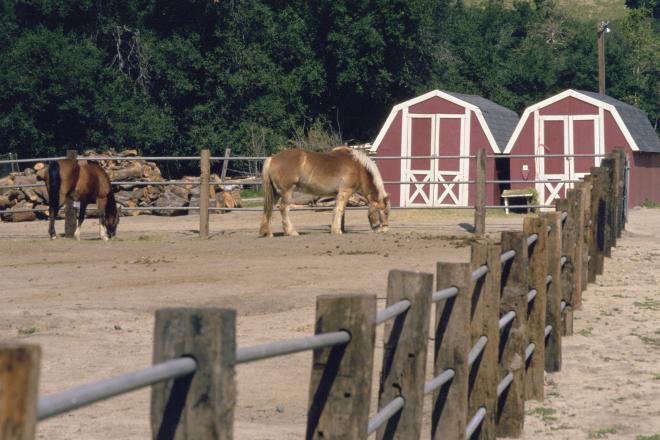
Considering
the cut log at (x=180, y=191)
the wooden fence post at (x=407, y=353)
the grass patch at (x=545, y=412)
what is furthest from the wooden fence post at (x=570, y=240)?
the cut log at (x=180, y=191)

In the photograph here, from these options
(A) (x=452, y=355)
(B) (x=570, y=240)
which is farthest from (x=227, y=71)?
(A) (x=452, y=355)

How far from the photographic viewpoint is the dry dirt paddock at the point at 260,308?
6969mm

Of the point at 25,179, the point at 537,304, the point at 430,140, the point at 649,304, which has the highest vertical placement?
the point at 430,140

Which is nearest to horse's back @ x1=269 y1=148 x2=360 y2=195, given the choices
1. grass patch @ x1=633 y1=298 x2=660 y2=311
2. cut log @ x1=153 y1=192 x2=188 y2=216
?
cut log @ x1=153 y1=192 x2=188 y2=216

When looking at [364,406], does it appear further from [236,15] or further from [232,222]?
[236,15]

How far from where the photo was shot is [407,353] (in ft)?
13.4

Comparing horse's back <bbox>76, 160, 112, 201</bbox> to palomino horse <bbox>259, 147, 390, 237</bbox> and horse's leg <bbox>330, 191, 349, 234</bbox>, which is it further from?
horse's leg <bbox>330, 191, 349, 234</bbox>

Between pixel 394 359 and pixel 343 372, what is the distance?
0.92 metres

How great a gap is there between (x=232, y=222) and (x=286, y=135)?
19328 mm

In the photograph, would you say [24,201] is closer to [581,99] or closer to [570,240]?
[581,99]

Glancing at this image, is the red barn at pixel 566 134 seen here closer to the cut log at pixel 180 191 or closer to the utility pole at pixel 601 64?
the utility pole at pixel 601 64

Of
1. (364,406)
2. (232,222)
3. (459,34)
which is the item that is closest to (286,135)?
(459,34)

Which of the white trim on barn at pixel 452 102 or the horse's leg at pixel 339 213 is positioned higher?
the white trim on barn at pixel 452 102

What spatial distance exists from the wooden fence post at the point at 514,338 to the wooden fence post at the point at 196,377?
449cm
